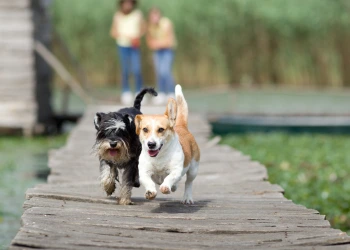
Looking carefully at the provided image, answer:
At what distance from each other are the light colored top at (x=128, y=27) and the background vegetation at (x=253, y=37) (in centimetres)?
705

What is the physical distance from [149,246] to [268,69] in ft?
58.8

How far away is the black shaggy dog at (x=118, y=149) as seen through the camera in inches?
231

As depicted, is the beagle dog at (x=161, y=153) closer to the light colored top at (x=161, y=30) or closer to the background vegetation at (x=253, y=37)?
the light colored top at (x=161, y=30)

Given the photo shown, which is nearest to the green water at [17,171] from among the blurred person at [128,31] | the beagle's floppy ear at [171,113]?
the blurred person at [128,31]

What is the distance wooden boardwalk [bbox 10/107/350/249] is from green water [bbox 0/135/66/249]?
1.28 meters

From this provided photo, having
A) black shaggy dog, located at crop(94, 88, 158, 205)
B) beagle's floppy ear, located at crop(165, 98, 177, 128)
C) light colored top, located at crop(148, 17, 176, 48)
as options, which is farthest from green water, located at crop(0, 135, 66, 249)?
light colored top, located at crop(148, 17, 176, 48)

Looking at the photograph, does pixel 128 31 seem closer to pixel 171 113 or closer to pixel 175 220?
pixel 171 113

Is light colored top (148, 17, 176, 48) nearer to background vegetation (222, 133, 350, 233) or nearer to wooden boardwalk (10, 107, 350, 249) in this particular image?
background vegetation (222, 133, 350, 233)

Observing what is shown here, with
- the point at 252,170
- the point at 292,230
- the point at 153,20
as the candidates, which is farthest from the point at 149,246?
the point at 153,20

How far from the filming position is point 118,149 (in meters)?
5.89

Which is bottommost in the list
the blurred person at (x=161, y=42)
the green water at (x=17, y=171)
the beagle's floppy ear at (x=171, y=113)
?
the green water at (x=17, y=171)

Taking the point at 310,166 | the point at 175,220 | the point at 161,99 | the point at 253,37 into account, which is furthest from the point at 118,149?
the point at 253,37

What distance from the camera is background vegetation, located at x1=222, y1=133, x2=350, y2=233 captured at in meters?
9.49

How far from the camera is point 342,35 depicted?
845 inches
